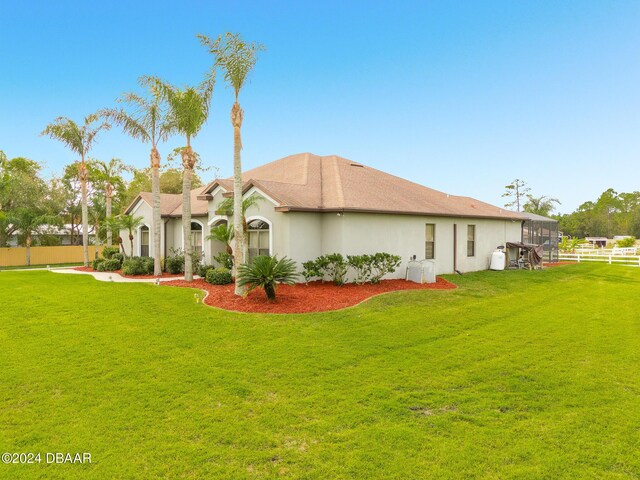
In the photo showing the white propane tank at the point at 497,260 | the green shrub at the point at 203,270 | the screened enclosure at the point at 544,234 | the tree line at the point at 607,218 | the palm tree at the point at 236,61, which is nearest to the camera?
the palm tree at the point at 236,61

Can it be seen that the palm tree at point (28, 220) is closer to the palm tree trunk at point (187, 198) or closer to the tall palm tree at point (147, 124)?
the tall palm tree at point (147, 124)

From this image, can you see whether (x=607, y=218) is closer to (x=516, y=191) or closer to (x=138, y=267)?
(x=516, y=191)

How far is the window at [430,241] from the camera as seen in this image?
731 inches

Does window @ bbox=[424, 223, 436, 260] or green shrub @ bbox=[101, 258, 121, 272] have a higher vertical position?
window @ bbox=[424, 223, 436, 260]

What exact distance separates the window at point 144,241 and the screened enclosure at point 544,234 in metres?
25.8

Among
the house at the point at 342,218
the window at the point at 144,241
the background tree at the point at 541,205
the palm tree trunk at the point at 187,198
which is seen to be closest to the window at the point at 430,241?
→ the house at the point at 342,218

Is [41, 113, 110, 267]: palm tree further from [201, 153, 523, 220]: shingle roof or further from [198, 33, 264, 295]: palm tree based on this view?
[198, 33, 264, 295]: palm tree

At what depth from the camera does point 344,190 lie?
56.3ft

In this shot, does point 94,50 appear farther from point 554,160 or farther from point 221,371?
point 554,160

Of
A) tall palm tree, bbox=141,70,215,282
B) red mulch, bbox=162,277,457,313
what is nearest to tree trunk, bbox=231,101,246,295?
red mulch, bbox=162,277,457,313

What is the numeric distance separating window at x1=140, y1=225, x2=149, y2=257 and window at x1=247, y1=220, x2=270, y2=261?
10.0 m

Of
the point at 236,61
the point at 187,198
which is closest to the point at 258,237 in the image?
the point at 187,198

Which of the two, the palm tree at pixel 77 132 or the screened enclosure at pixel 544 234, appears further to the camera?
the screened enclosure at pixel 544 234

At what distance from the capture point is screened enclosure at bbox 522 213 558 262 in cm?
2847
